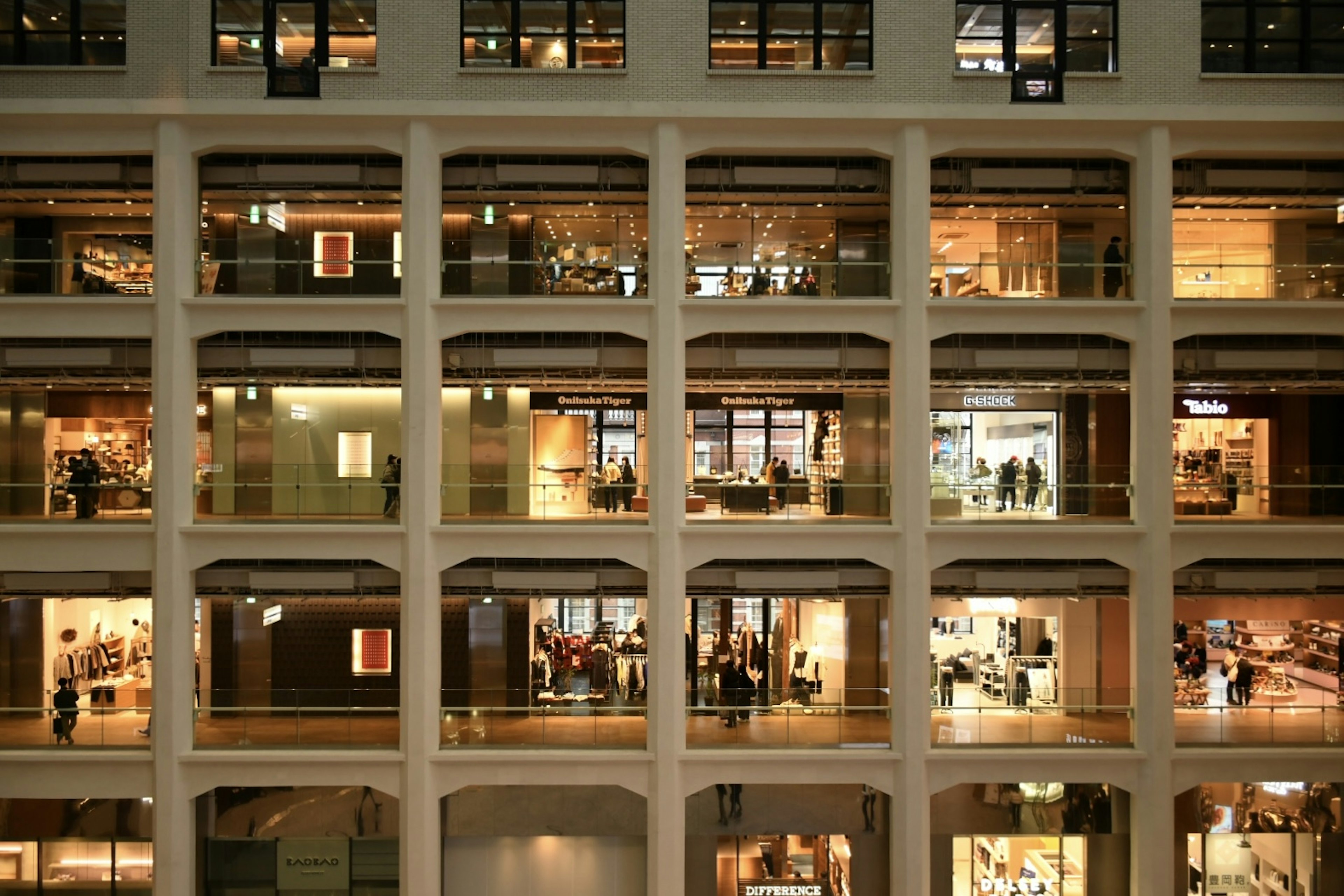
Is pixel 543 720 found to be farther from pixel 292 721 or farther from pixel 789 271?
pixel 789 271

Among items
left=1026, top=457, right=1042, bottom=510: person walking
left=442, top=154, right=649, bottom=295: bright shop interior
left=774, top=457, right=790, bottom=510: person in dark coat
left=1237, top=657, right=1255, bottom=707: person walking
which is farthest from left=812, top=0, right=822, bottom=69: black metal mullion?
left=1237, top=657, right=1255, bottom=707: person walking

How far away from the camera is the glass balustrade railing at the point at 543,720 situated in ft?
57.5

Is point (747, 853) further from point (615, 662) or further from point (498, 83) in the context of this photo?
point (498, 83)

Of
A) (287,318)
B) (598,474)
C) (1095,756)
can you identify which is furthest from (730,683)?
(287,318)

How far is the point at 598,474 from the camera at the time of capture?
62.2 ft

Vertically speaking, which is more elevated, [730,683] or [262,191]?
[262,191]

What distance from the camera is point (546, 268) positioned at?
1788 cm

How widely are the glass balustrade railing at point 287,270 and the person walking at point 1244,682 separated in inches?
689

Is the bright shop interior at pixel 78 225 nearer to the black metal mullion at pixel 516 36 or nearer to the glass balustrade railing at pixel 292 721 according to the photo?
the black metal mullion at pixel 516 36

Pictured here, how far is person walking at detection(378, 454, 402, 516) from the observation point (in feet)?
58.2

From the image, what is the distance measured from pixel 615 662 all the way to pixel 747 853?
438cm

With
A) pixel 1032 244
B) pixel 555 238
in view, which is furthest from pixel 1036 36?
pixel 555 238

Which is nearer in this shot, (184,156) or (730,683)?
(184,156)

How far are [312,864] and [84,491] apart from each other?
26.1 feet
